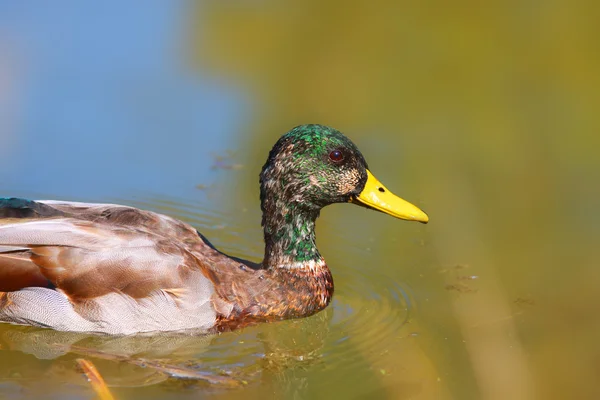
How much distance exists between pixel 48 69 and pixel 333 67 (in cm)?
312

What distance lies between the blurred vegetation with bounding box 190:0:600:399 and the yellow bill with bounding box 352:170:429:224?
70 centimetres

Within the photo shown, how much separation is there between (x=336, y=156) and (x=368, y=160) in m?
2.21

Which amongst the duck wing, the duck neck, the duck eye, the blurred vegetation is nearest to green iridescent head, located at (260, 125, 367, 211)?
the duck eye

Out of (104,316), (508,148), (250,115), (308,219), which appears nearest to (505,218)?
(508,148)

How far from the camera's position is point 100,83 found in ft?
34.8

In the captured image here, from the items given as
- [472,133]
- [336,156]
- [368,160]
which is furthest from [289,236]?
[472,133]

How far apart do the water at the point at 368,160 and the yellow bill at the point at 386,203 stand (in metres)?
0.69

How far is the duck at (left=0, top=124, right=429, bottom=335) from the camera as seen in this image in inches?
273

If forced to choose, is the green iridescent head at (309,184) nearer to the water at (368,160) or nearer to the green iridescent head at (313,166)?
the green iridescent head at (313,166)

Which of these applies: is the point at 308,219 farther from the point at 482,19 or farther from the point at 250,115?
the point at 482,19

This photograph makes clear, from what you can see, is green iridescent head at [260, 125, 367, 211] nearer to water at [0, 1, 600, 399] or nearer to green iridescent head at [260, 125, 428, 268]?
green iridescent head at [260, 125, 428, 268]

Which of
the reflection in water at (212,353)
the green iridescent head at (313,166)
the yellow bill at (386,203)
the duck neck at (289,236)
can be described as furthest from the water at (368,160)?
the green iridescent head at (313,166)

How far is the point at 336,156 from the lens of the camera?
747 cm

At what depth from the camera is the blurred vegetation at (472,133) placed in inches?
283
